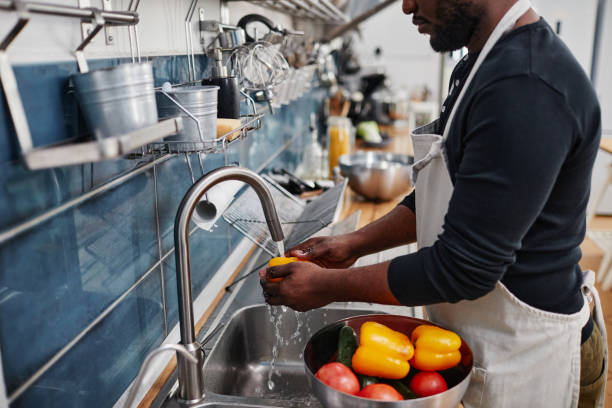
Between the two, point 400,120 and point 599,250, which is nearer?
point 599,250

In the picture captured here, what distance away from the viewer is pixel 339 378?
33.1 inches

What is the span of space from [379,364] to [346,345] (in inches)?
3.7

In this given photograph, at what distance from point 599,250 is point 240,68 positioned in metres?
2.97

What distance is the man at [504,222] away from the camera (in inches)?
29.0

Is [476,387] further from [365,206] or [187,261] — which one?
[365,206]

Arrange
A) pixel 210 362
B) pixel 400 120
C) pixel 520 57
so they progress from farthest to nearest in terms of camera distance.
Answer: pixel 400 120 → pixel 210 362 → pixel 520 57

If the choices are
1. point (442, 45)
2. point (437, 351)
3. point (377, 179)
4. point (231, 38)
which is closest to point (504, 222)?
point (437, 351)

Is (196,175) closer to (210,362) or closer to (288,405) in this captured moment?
(210,362)

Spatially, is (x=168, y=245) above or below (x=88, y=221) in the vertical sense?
below

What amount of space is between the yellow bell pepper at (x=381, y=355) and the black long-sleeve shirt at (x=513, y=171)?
0.08 meters

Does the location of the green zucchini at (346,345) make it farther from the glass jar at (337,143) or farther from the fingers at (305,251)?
the glass jar at (337,143)

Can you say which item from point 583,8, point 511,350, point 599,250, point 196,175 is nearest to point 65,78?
point 196,175

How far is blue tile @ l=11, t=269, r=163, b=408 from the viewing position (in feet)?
2.66

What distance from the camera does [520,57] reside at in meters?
0.77
